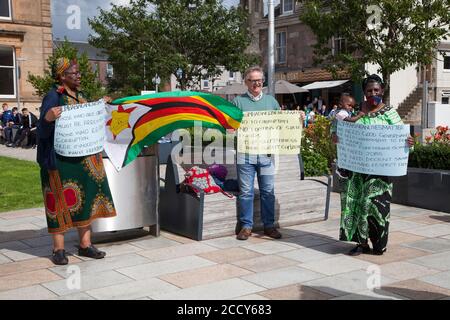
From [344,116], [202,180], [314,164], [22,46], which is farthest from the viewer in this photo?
[22,46]

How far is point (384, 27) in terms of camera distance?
1816cm

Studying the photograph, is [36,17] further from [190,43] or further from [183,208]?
[183,208]

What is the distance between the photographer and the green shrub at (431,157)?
26.5ft

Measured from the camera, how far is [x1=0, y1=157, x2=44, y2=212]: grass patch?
9031 millimetres

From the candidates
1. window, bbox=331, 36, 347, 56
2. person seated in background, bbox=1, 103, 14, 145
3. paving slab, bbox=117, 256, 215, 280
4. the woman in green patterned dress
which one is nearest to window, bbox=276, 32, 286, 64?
window, bbox=331, 36, 347, 56

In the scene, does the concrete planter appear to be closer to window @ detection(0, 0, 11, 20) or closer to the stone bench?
the stone bench

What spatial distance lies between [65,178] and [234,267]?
177 cm

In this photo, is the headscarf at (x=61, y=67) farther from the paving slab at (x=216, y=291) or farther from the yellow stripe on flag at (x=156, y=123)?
the paving slab at (x=216, y=291)

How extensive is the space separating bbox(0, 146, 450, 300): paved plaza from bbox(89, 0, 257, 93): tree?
62.2ft

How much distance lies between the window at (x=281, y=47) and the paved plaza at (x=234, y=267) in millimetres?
32665

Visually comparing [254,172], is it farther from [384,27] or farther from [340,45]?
[340,45]

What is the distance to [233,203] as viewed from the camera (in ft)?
21.0

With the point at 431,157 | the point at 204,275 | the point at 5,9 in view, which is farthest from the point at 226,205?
the point at 5,9

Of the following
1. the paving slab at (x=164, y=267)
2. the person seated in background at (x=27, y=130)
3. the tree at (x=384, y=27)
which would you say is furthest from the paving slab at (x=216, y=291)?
the person seated in background at (x=27, y=130)
